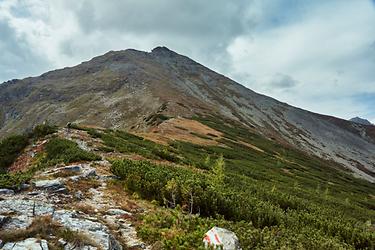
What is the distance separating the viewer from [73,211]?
11.2 m

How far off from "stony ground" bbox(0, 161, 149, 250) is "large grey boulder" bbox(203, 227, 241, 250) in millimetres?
1621

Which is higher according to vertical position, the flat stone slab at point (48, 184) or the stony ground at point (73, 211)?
the flat stone slab at point (48, 184)

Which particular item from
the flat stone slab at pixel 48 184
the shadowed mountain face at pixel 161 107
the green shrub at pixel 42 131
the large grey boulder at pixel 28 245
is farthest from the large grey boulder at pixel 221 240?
the shadowed mountain face at pixel 161 107

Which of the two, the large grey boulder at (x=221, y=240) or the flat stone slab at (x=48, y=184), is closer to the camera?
the large grey boulder at (x=221, y=240)

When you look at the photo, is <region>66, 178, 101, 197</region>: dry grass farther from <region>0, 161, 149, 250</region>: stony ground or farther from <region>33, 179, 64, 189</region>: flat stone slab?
<region>33, 179, 64, 189</region>: flat stone slab

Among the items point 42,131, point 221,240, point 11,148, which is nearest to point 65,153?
point 11,148

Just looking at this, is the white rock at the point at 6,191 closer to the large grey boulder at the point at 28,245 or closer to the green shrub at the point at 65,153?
the large grey boulder at the point at 28,245

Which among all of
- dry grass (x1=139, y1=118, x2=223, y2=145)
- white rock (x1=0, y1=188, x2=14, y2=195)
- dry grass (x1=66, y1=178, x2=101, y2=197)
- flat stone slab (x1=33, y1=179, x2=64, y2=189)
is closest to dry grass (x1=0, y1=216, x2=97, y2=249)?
white rock (x1=0, y1=188, x2=14, y2=195)

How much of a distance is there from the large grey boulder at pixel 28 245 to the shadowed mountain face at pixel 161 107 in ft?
222

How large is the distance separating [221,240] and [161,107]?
286 feet

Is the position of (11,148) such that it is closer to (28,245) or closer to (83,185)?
(83,185)

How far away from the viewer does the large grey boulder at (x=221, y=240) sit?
9109 mm

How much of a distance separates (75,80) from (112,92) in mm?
51651

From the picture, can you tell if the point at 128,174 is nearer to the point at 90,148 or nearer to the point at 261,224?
the point at 261,224
